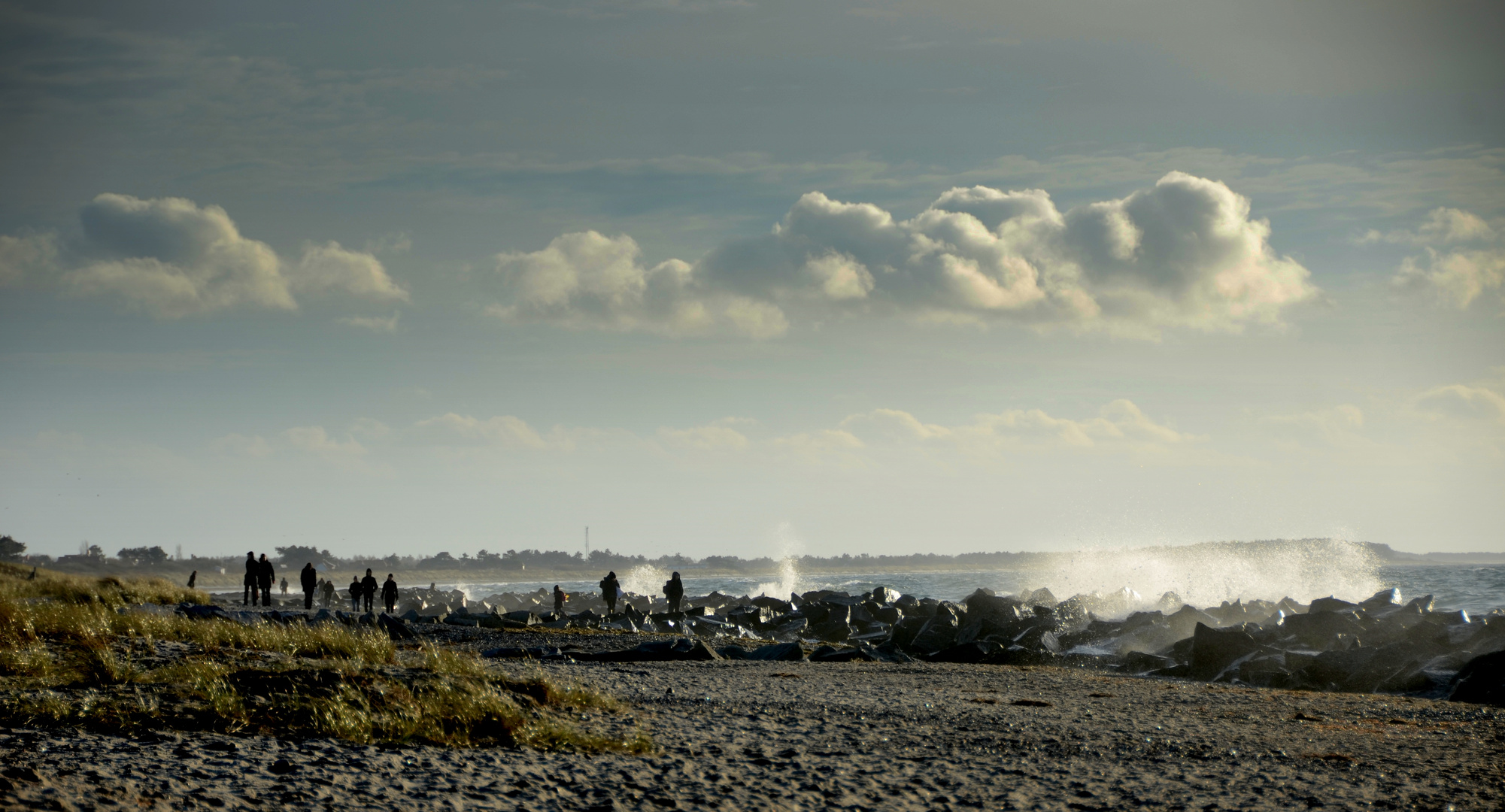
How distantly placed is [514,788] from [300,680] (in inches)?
147

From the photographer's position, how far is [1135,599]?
130 ft

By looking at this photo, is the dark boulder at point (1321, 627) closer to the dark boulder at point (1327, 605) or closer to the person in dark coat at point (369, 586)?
the dark boulder at point (1327, 605)

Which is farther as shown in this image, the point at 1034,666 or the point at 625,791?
the point at 1034,666

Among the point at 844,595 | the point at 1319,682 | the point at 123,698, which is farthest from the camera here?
the point at 844,595

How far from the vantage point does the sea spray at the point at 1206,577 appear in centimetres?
5300

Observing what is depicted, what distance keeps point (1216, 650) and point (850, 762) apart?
15411 millimetres

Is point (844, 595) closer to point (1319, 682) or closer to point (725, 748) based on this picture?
point (1319, 682)

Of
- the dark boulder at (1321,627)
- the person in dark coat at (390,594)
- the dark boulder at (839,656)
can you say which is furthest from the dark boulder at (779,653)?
the person in dark coat at (390,594)

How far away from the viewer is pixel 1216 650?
2120 centimetres

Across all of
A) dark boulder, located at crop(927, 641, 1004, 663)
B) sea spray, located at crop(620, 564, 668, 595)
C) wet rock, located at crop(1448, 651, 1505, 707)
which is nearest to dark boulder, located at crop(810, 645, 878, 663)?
dark boulder, located at crop(927, 641, 1004, 663)

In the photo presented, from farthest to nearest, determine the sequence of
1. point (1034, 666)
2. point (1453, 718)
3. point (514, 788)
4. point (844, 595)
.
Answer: point (844, 595) → point (1034, 666) → point (1453, 718) → point (514, 788)

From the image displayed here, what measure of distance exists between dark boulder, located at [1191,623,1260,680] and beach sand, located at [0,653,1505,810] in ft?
20.3

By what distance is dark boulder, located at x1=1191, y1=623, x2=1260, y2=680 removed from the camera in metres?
20.8

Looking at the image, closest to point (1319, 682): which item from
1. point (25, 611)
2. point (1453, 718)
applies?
point (1453, 718)
